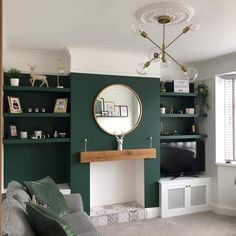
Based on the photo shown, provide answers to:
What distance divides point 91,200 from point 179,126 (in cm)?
206

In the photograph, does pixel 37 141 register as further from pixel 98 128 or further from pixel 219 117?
pixel 219 117

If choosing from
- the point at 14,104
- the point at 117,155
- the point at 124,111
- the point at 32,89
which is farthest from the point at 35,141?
the point at 124,111

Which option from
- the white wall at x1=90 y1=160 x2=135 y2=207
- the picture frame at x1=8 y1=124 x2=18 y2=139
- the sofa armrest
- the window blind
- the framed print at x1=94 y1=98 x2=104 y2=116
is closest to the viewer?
the sofa armrest

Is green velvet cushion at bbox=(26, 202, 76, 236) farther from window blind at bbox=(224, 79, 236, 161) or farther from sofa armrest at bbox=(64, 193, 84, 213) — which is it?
window blind at bbox=(224, 79, 236, 161)

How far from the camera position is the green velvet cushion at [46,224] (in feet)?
6.01

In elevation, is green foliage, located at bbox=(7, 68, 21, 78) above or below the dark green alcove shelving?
above

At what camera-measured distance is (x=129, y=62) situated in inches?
168

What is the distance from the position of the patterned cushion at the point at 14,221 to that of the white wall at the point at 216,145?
3.48 m

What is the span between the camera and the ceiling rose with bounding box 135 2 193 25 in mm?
2441

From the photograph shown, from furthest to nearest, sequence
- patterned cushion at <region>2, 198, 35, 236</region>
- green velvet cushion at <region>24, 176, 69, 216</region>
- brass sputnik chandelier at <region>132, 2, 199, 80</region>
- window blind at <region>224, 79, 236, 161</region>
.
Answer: window blind at <region>224, 79, 236, 161</region>, green velvet cushion at <region>24, 176, 69, 216</region>, brass sputnik chandelier at <region>132, 2, 199, 80</region>, patterned cushion at <region>2, 198, 35, 236</region>

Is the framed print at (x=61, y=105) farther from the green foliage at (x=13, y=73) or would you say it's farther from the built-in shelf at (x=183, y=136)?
the built-in shelf at (x=183, y=136)

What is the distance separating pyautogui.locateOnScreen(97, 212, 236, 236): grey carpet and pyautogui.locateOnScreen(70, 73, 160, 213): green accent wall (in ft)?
1.23

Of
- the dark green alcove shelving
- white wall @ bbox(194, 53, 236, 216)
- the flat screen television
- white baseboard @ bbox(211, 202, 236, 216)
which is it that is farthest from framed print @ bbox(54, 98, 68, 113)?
white baseboard @ bbox(211, 202, 236, 216)

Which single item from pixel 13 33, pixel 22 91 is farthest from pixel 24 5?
pixel 22 91
